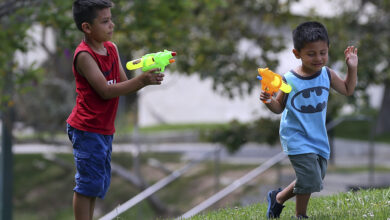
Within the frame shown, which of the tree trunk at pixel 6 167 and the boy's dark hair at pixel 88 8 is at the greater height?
the boy's dark hair at pixel 88 8

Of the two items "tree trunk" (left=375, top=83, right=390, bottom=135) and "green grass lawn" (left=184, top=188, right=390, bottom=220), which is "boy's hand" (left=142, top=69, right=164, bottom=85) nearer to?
"green grass lawn" (left=184, top=188, right=390, bottom=220)

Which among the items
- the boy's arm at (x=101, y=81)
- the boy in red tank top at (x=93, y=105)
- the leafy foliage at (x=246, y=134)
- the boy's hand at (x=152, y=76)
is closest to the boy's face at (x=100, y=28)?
the boy in red tank top at (x=93, y=105)

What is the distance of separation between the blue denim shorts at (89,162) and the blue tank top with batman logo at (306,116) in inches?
52.1

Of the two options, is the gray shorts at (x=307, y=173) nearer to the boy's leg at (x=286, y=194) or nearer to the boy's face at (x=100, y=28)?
the boy's leg at (x=286, y=194)

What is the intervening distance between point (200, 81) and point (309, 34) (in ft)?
33.4

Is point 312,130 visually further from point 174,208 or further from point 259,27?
point 174,208

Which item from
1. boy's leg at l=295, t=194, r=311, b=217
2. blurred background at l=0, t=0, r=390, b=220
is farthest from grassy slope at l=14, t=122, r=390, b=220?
boy's leg at l=295, t=194, r=311, b=217

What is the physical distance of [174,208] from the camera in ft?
48.2

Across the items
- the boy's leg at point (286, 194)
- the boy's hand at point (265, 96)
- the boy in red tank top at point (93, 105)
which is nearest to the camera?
the boy in red tank top at point (93, 105)

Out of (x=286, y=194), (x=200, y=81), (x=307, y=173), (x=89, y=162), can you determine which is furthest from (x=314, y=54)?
(x=200, y=81)

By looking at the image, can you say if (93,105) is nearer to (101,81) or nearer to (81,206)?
(101,81)

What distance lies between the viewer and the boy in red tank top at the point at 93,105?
3.84 m

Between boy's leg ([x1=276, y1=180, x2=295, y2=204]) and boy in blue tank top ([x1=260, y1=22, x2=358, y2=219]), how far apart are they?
0.05 m

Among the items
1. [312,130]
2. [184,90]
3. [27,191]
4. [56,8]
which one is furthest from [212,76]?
[184,90]
